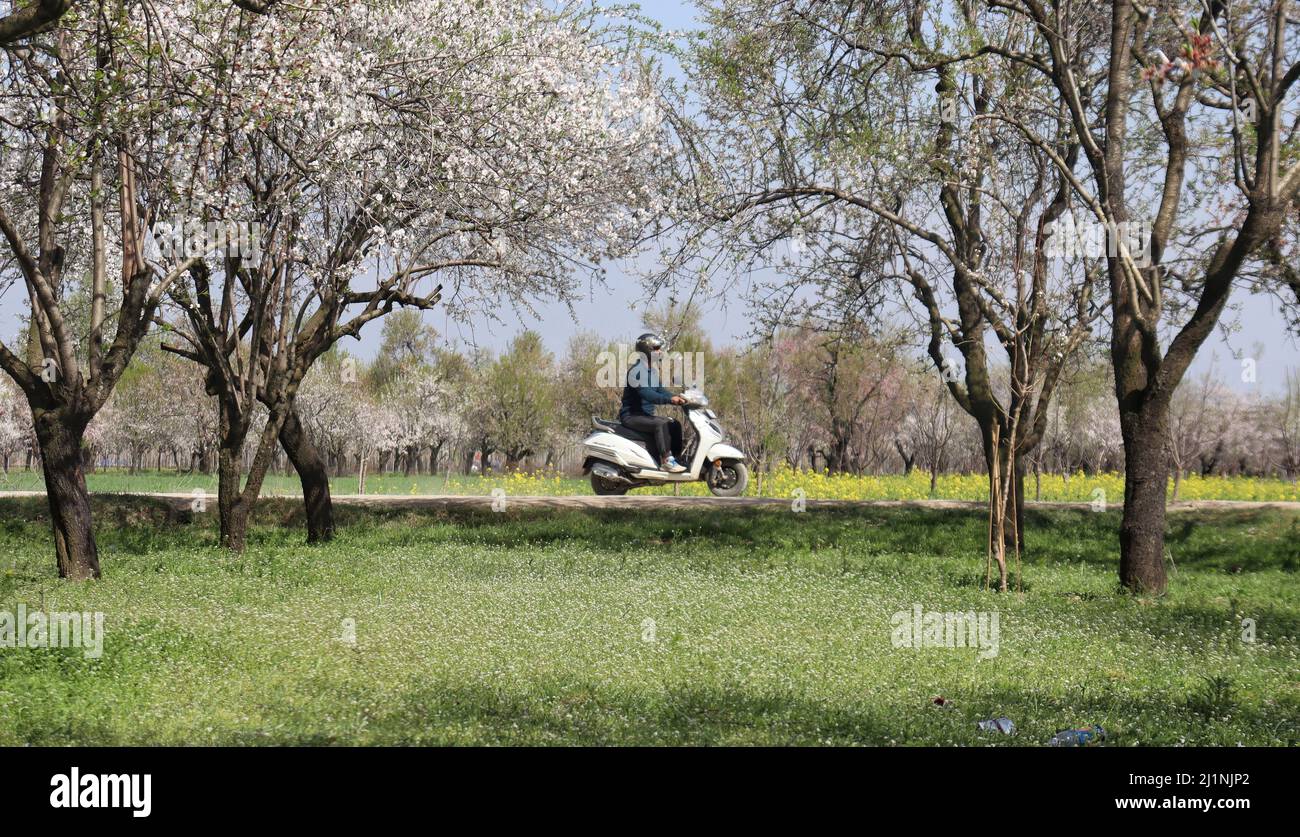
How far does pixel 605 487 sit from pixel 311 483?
21.3 feet

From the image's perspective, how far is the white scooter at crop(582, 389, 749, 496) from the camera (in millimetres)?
22203

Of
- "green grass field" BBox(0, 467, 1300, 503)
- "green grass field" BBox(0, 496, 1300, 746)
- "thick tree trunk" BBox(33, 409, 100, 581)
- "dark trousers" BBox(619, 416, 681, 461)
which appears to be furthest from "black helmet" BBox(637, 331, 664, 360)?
"thick tree trunk" BBox(33, 409, 100, 581)

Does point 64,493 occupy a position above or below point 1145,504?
above

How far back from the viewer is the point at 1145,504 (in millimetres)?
14102

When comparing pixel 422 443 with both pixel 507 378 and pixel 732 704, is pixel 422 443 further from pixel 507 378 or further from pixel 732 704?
pixel 732 704

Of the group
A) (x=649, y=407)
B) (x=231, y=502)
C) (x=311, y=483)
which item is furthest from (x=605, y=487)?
(x=231, y=502)

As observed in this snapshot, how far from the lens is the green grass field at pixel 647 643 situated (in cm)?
713

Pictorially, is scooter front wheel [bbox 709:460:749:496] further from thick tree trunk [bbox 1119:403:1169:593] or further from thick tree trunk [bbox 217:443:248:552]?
thick tree trunk [bbox 1119:403:1169:593]

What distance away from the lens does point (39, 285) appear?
44.0ft

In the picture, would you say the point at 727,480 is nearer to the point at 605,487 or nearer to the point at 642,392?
the point at 605,487

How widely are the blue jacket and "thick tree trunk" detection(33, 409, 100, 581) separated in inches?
421

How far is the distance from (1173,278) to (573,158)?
9652 mm

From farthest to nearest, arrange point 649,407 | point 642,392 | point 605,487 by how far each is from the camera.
Answer: point 605,487 → point 649,407 → point 642,392

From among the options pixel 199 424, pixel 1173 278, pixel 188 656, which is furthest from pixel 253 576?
pixel 199 424
